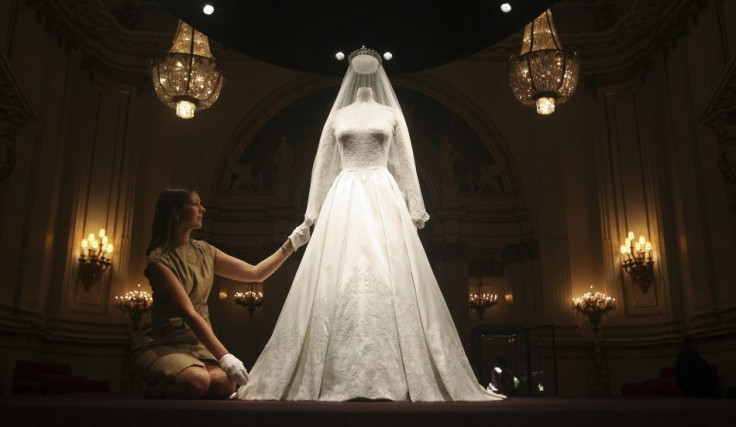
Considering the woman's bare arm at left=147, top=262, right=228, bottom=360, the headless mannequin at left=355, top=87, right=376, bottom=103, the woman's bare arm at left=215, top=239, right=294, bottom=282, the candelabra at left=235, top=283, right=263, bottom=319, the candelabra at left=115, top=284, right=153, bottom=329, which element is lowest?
the woman's bare arm at left=147, top=262, right=228, bottom=360

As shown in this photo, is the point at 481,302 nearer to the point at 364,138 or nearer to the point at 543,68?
the point at 543,68

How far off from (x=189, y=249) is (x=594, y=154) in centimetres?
1101

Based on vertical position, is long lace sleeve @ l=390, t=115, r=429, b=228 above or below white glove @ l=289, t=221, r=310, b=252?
above

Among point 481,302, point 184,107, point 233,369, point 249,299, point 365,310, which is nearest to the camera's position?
point 233,369

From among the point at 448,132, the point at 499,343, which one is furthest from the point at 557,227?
the point at 448,132

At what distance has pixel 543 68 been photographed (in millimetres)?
7160

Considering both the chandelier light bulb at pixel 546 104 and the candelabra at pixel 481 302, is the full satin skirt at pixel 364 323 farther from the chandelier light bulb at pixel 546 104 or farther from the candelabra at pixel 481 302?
the candelabra at pixel 481 302

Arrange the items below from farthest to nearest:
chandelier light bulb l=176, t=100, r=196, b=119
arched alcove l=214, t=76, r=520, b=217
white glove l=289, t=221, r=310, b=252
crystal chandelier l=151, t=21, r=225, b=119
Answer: arched alcove l=214, t=76, r=520, b=217
chandelier light bulb l=176, t=100, r=196, b=119
crystal chandelier l=151, t=21, r=225, b=119
white glove l=289, t=221, r=310, b=252

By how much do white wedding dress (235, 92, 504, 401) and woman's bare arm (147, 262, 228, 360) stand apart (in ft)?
1.15

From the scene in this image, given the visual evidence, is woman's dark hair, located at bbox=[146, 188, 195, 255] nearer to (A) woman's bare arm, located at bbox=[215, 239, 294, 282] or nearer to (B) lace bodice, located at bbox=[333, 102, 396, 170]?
(A) woman's bare arm, located at bbox=[215, 239, 294, 282]

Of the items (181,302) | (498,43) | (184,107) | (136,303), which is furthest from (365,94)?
(498,43)

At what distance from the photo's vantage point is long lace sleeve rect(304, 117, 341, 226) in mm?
3863

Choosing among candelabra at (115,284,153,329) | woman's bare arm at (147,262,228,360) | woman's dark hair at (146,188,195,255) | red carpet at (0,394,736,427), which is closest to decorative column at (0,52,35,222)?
candelabra at (115,284,153,329)

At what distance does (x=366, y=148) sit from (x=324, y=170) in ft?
1.15
